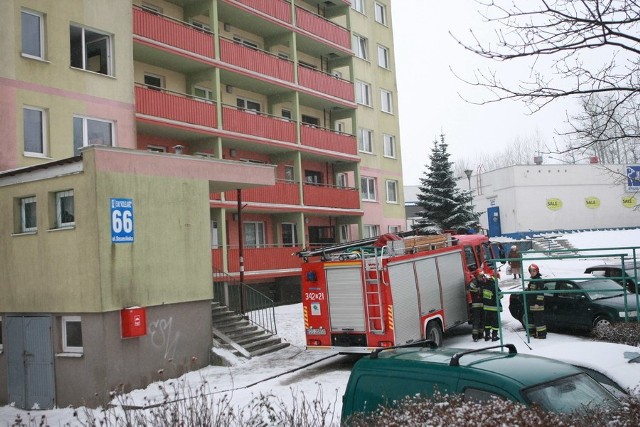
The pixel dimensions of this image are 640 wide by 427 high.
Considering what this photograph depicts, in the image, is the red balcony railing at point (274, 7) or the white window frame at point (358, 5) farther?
the white window frame at point (358, 5)

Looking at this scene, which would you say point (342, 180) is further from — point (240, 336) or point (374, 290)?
point (374, 290)

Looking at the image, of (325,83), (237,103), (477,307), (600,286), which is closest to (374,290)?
(477,307)

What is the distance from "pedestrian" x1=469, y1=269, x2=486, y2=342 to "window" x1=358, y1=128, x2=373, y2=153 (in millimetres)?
18642

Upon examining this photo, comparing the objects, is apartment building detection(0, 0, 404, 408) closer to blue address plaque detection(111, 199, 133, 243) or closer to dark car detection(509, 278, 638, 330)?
blue address plaque detection(111, 199, 133, 243)

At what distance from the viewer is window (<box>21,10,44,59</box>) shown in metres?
18.1

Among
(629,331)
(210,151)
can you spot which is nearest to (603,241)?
(210,151)

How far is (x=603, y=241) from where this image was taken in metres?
43.9

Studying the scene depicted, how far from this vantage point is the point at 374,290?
46.0 feet

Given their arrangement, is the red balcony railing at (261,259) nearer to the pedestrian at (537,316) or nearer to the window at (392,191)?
the window at (392,191)

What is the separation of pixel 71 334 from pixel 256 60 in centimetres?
1549

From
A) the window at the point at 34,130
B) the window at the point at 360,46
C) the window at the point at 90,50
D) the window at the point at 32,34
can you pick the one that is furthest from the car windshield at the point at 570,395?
the window at the point at 360,46

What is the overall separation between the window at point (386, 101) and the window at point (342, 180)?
18.3ft

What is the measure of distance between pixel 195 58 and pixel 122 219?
10.8m

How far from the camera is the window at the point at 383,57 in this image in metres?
36.7
